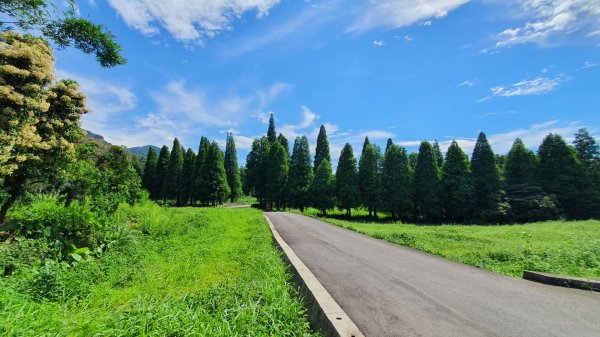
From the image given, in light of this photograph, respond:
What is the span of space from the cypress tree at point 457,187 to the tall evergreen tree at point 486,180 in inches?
58.0

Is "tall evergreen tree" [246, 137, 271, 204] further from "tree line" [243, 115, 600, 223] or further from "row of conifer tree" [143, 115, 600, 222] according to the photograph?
"tree line" [243, 115, 600, 223]

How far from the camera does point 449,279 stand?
6.90 m

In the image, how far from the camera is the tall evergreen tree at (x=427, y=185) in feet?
128

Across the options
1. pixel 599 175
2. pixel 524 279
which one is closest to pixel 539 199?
pixel 599 175

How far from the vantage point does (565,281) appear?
21.0ft

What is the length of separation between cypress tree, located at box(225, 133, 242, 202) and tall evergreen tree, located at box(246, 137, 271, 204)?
316 centimetres

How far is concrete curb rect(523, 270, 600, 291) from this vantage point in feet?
19.8

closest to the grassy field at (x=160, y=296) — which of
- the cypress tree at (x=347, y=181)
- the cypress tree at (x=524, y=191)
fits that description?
the cypress tree at (x=347, y=181)

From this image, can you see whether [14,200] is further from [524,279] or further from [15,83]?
[524,279]

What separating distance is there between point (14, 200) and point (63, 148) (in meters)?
2.20

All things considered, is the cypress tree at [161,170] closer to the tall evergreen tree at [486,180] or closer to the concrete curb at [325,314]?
the tall evergreen tree at [486,180]

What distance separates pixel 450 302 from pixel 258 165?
5120 cm

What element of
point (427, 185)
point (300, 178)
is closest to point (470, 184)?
point (427, 185)

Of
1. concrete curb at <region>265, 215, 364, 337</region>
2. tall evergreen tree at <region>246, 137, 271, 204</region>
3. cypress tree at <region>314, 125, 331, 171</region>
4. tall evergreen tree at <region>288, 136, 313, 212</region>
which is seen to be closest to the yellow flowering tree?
concrete curb at <region>265, 215, 364, 337</region>
